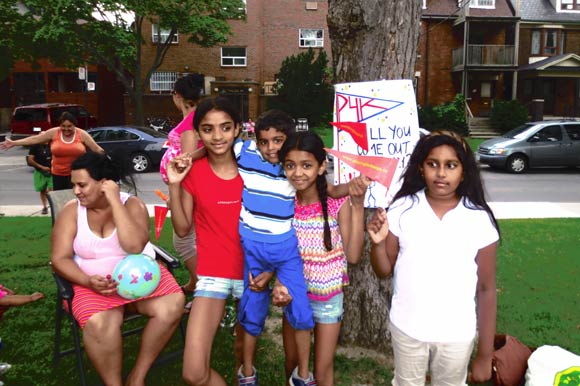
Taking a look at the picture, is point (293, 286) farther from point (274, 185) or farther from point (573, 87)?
point (573, 87)

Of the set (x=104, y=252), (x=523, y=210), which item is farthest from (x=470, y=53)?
(x=104, y=252)

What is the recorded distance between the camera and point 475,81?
101 ft

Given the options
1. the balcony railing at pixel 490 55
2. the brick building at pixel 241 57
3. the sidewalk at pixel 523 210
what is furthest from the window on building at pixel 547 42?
the sidewalk at pixel 523 210

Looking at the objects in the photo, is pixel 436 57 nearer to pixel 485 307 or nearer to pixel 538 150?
pixel 538 150

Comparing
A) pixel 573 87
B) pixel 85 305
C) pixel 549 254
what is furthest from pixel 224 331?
pixel 573 87

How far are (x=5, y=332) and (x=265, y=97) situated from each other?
26.9 metres

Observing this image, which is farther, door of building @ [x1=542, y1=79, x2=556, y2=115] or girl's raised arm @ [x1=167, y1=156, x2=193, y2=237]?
door of building @ [x1=542, y1=79, x2=556, y2=115]

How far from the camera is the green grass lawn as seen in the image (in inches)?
140

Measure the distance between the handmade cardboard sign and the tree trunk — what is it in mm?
169

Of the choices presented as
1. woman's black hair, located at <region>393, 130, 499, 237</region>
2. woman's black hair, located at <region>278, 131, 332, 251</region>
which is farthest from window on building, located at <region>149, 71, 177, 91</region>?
woman's black hair, located at <region>393, 130, 499, 237</region>

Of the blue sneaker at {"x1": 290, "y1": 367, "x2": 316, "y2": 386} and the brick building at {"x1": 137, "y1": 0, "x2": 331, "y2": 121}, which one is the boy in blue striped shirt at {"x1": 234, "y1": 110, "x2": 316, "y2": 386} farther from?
the brick building at {"x1": 137, "y1": 0, "x2": 331, "y2": 121}

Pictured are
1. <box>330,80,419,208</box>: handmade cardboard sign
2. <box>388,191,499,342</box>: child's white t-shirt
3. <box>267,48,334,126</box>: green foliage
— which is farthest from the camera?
<box>267,48,334,126</box>: green foliage

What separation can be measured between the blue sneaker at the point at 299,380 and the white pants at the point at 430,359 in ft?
1.90

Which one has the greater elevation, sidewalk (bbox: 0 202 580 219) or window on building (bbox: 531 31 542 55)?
window on building (bbox: 531 31 542 55)
